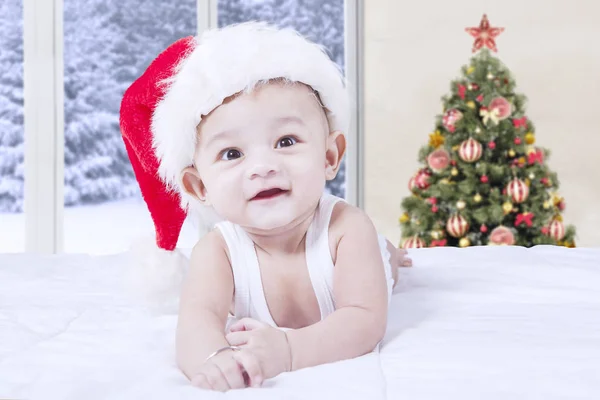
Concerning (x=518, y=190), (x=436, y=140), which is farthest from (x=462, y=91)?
(x=518, y=190)

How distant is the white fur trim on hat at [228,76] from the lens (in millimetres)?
967

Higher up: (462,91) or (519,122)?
(462,91)

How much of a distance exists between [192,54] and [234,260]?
332 millimetres

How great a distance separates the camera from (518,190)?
306cm

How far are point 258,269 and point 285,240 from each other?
62 millimetres

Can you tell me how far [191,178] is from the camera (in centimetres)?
109

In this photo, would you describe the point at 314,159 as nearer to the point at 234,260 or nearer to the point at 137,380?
the point at 234,260

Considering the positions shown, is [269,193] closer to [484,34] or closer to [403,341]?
[403,341]

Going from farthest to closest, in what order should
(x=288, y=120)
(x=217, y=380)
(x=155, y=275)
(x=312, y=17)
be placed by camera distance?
(x=312, y=17) → (x=155, y=275) → (x=288, y=120) → (x=217, y=380)

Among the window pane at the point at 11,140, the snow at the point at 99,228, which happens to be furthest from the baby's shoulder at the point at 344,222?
the window pane at the point at 11,140

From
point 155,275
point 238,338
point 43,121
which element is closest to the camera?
point 238,338

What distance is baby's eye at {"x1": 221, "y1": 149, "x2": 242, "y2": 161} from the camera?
96 centimetres

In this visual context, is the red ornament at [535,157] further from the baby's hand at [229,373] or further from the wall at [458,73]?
the baby's hand at [229,373]

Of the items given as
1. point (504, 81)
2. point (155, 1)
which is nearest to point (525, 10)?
point (504, 81)
